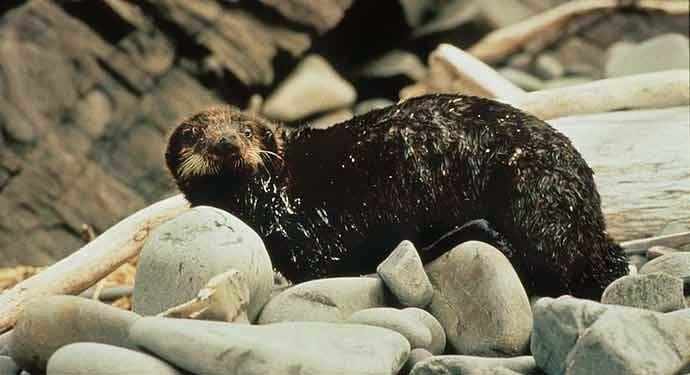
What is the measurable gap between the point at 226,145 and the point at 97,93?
411 cm

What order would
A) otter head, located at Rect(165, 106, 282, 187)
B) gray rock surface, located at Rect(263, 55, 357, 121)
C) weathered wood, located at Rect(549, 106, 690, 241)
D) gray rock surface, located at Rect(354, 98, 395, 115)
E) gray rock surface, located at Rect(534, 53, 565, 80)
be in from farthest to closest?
gray rock surface, located at Rect(534, 53, 565, 80) → gray rock surface, located at Rect(354, 98, 395, 115) → gray rock surface, located at Rect(263, 55, 357, 121) → weathered wood, located at Rect(549, 106, 690, 241) → otter head, located at Rect(165, 106, 282, 187)

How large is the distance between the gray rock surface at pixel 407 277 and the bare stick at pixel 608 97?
260 cm

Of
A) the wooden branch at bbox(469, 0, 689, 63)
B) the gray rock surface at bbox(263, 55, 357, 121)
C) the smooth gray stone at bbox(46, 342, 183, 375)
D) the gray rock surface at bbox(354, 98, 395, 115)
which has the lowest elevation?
the gray rock surface at bbox(354, 98, 395, 115)

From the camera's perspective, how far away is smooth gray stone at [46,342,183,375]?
2.39 meters

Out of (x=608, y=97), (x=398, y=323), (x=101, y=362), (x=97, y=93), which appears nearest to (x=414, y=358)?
(x=398, y=323)

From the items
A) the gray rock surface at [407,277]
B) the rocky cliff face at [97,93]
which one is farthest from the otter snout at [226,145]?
the rocky cliff face at [97,93]

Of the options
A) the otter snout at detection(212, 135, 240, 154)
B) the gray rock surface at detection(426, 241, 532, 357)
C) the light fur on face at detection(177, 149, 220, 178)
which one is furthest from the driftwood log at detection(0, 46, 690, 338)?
the gray rock surface at detection(426, 241, 532, 357)

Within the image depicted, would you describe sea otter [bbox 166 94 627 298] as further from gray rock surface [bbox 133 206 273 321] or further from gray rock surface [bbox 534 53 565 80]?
gray rock surface [bbox 534 53 565 80]

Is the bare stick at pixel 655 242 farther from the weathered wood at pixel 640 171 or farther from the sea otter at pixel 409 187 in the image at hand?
the sea otter at pixel 409 187

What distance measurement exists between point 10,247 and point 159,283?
475cm

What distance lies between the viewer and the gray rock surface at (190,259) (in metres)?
2.90

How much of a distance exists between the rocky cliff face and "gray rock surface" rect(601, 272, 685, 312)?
5.13m

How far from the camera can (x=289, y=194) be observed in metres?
3.80

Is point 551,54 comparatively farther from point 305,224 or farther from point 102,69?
point 305,224
